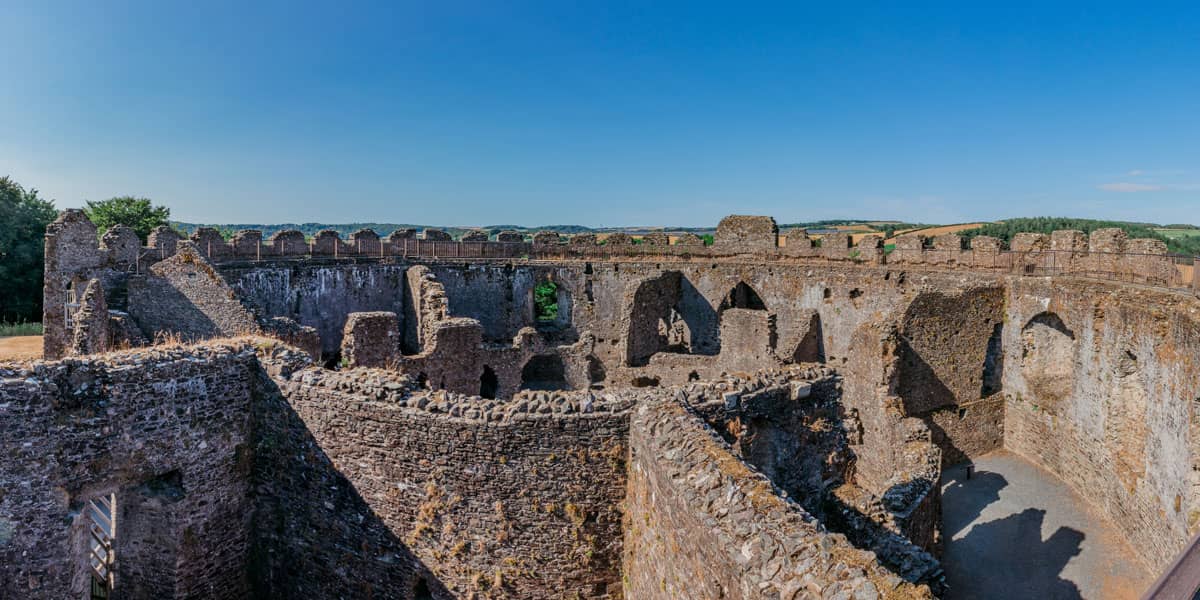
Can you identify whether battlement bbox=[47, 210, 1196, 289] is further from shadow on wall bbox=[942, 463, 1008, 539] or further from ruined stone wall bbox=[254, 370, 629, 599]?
ruined stone wall bbox=[254, 370, 629, 599]

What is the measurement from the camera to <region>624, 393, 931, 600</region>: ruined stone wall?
14.5ft

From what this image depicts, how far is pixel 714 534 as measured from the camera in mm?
5305

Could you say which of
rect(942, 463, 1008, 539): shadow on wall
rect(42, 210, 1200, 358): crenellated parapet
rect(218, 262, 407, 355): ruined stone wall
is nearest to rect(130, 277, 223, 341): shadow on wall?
rect(42, 210, 1200, 358): crenellated parapet

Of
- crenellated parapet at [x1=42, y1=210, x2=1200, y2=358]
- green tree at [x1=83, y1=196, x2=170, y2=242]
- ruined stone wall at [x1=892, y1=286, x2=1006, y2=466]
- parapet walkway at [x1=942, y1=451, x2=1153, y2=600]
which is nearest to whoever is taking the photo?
parapet walkway at [x1=942, y1=451, x2=1153, y2=600]

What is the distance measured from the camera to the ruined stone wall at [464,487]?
7.52 meters

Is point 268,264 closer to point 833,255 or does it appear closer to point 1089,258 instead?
point 833,255

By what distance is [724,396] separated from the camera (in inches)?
326

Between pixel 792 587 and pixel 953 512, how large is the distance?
38.7 feet

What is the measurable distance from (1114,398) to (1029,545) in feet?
12.4

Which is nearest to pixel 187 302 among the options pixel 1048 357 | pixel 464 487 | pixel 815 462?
pixel 464 487

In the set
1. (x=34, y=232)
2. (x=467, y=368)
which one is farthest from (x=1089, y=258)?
(x=34, y=232)

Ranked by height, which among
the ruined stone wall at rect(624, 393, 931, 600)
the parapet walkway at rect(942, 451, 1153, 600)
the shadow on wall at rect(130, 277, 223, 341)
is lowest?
the parapet walkway at rect(942, 451, 1153, 600)

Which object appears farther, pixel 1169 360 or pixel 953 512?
pixel 953 512

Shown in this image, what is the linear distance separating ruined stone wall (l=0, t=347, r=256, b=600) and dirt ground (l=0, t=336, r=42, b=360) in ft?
55.7
